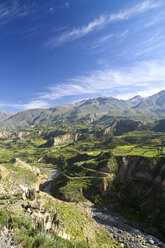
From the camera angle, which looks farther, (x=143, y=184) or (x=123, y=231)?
(x=143, y=184)

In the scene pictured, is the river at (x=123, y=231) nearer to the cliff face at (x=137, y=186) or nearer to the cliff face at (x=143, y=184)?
the cliff face at (x=137, y=186)

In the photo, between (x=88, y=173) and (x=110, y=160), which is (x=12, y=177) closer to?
(x=88, y=173)

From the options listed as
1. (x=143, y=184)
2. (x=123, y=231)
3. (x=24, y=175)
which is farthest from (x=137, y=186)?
(x=24, y=175)

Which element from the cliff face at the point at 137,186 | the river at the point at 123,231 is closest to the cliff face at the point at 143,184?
the cliff face at the point at 137,186

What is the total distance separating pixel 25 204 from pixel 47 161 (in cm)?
13206

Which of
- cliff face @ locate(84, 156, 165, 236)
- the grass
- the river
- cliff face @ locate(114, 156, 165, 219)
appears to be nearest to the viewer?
the river

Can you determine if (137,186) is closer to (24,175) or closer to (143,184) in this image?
(143,184)

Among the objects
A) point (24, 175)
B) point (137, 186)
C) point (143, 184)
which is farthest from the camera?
point (24, 175)

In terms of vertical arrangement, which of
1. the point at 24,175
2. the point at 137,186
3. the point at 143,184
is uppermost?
the point at 24,175

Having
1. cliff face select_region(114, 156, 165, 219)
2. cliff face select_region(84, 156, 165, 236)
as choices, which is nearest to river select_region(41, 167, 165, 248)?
cliff face select_region(84, 156, 165, 236)

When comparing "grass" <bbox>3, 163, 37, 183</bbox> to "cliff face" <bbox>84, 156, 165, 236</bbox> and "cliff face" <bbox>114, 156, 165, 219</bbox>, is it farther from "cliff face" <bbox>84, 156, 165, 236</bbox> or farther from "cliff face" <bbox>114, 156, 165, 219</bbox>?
"cliff face" <bbox>114, 156, 165, 219</bbox>

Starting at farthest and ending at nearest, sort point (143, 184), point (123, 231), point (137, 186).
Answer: point (137, 186) < point (143, 184) < point (123, 231)

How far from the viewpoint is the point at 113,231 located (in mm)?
45156

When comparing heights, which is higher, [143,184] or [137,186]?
[143,184]
